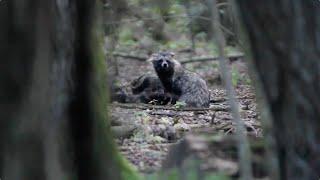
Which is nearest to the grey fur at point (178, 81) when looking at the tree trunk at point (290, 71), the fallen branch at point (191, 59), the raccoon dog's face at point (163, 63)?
the raccoon dog's face at point (163, 63)

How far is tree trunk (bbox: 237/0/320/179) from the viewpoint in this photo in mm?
4707

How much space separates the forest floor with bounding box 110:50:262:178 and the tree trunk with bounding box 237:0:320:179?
1.15 meters

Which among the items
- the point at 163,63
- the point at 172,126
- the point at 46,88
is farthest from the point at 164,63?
the point at 46,88

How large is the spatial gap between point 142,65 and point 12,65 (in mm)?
12208

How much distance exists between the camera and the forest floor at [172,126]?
23.7 ft

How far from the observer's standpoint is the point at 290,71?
4730 millimetres

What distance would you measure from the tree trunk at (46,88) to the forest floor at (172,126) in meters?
1.06

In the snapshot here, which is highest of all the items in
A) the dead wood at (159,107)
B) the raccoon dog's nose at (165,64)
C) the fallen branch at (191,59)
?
the fallen branch at (191,59)

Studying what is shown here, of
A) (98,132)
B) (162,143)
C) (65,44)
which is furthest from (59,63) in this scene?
(162,143)

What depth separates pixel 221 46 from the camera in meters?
4.69

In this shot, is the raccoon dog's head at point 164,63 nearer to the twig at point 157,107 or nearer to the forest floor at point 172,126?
the forest floor at point 172,126

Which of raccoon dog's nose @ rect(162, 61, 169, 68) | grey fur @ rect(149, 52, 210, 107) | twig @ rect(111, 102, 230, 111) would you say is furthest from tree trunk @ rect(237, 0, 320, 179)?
raccoon dog's nose @ rect(162, 61, 169, 68)

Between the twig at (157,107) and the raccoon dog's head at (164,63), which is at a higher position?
the raccoon dog's head at (164,63)

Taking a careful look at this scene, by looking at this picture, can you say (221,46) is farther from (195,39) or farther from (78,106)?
(195,39)
